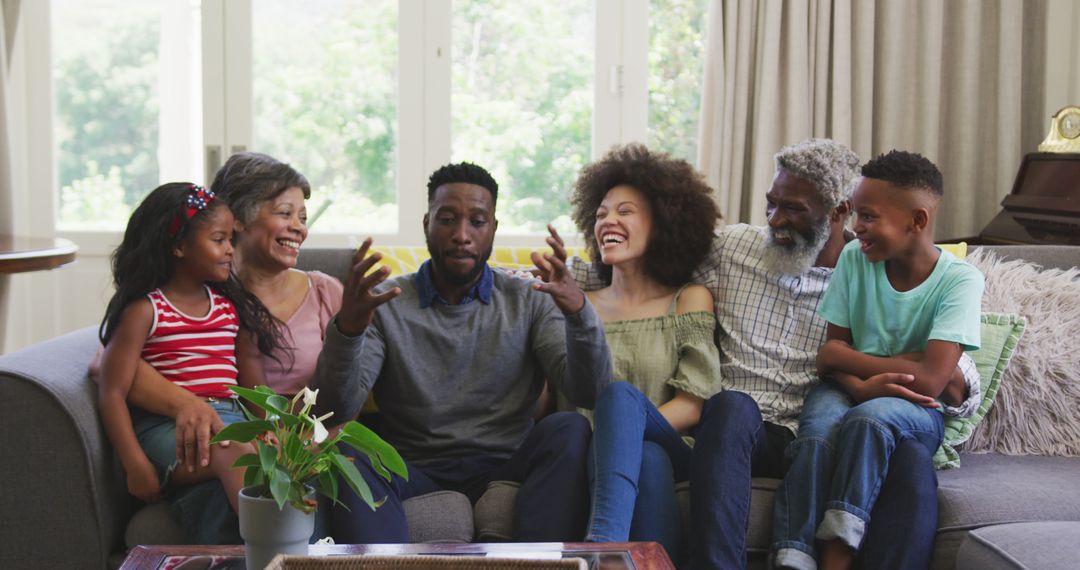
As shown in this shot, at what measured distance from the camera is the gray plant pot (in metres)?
1.33

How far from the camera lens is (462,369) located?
7.29 ft

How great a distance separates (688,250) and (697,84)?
179 cm

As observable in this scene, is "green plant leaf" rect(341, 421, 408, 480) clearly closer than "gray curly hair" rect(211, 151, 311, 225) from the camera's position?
Yes

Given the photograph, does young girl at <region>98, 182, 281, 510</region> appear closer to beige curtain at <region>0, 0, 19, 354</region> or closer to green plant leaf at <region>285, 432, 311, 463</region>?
green plant leaf at <region>285, 432, 311, 463</region>

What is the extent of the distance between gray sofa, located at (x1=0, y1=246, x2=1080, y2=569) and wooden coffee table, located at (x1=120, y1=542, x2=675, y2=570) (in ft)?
1.51

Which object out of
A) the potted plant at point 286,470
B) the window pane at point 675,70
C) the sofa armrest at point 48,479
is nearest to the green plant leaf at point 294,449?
the potted plant at point 286,470

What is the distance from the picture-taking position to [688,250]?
2461 millimetres

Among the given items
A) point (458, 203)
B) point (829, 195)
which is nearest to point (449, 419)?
point (458, 203)

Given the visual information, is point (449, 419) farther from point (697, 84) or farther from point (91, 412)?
point (697, 84)

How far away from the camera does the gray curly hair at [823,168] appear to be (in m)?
2.39

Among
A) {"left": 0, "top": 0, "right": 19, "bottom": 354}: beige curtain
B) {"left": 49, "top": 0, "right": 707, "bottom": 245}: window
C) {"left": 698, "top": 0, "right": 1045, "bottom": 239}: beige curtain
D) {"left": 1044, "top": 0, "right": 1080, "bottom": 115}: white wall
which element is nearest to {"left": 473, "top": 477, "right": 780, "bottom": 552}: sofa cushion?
{"left": 698, "top": 0, "right": 1045, "bottom": 239}: beige curtain

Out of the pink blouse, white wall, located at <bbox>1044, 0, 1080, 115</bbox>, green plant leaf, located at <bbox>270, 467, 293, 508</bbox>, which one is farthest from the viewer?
white wall, located at <bbox>1044, 0, 1080, 115</bbox>

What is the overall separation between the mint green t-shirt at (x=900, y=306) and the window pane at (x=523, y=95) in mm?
1877

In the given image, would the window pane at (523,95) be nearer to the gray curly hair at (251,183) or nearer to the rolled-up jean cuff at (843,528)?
the gray curly hair at (251,183)
